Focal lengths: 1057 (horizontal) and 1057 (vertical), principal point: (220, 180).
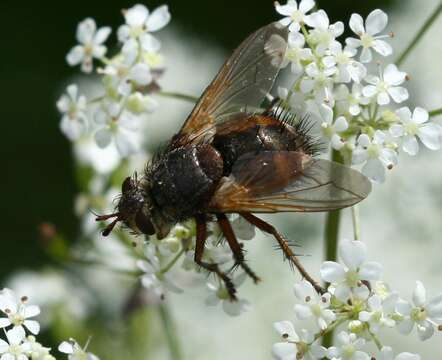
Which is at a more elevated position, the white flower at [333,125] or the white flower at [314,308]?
the white flower at [333,125]

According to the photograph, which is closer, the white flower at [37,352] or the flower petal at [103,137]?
the white flower at [37,352]

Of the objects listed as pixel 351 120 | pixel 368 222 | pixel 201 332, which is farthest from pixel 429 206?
pixel 351 120

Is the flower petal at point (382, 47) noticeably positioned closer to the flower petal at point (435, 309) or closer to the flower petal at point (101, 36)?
the flower petal at point (435, 309)

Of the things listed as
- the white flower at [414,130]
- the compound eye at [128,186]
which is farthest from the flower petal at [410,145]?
the compound eye at [128,186]

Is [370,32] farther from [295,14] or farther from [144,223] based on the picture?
[144,223]

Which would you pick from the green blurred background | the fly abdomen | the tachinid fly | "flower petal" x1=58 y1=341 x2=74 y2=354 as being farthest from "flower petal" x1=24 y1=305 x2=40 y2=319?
the green blurred background

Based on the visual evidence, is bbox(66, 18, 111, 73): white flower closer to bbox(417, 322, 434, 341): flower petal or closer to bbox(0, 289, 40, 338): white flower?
bbox(0, 289, 40, 338): white flower
